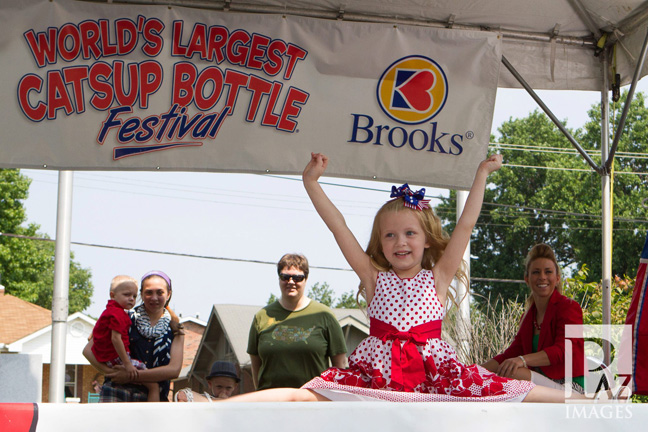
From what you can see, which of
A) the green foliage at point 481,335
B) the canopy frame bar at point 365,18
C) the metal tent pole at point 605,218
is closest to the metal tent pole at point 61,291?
the green foliage at point 481,335

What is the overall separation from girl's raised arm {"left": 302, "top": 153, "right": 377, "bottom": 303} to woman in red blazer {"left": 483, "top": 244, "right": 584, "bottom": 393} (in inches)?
40.2

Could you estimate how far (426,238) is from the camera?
2838 millimetres

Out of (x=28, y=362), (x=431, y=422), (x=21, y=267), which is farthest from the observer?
(x=21, y=267)

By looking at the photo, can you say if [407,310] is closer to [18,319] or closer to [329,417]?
[329,417]

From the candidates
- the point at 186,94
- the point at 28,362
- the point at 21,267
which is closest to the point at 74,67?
the point at 186,94

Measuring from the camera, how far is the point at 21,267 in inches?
1199

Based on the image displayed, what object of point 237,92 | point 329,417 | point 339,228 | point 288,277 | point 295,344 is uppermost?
point 237,92

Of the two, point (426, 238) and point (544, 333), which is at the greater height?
point (426, 238)

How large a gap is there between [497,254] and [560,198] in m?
4.80

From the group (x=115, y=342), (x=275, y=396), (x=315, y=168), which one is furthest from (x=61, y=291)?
(x=275, y=396)

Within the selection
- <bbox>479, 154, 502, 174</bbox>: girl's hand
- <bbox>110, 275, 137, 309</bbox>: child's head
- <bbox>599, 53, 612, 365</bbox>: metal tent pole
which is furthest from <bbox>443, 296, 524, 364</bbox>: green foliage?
<bbox>479, 154, 502, 174</bbox>: girl's hand

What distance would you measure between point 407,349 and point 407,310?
154mm

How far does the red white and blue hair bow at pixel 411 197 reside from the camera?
280 cm

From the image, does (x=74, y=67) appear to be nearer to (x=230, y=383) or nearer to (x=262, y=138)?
(x=262, y=138)
